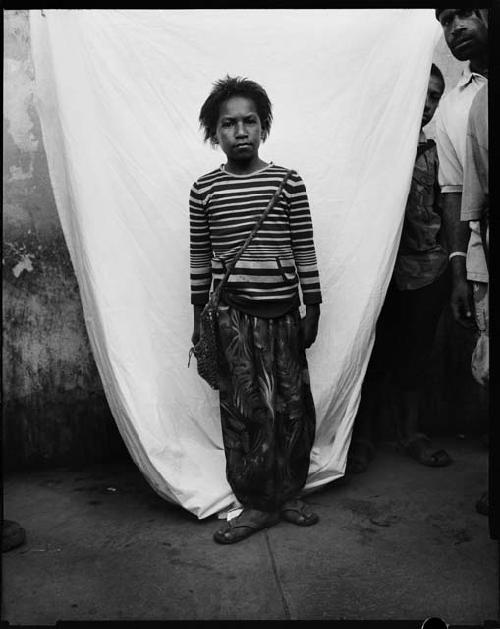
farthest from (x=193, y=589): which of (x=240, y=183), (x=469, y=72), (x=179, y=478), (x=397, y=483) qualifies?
(x=469, y=72)

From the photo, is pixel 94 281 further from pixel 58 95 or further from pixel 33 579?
pixel 33 579

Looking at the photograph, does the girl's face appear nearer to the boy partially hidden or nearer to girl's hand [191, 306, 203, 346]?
girl's hand [191, 306, 203, 346]

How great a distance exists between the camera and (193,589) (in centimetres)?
230

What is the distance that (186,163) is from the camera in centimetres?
275

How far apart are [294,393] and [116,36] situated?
64.9 inches

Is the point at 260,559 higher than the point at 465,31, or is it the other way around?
the point at 465,31

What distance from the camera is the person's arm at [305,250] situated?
8.61 feet

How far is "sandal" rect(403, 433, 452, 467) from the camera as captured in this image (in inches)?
127

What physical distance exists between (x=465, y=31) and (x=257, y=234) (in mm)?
1267

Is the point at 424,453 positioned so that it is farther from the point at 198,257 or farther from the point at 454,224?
the point at 198,257

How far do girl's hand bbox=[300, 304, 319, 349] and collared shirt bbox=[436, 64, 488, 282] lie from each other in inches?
34.8

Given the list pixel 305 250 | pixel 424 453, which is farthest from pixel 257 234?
pixel 424 453

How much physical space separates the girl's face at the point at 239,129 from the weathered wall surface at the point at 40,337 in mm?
1051

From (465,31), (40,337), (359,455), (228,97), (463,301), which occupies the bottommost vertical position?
(359,455)
